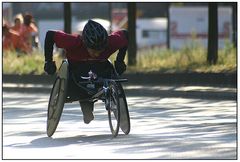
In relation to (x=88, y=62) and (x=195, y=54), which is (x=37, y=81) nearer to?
(x=195, y=54)

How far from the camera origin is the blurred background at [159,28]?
74.8 feet

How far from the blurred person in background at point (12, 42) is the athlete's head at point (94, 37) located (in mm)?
13810

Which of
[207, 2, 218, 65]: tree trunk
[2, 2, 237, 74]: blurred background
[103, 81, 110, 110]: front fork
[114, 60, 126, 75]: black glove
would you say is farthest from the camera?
[2, 2, 237, 74]: blurred background

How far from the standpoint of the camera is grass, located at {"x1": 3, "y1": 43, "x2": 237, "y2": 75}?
71.6 ft

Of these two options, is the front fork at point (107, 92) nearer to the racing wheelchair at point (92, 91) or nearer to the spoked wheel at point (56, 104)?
the racing wheelchair at point (92, 91)

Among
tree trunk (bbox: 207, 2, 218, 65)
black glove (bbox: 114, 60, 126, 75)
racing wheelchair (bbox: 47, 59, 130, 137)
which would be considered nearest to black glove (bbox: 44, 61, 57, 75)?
racing wheelchair (bbox: 47, 59, 130, 137)

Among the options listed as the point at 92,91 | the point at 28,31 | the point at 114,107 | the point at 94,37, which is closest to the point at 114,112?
the point at 114,107

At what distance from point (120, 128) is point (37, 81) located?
35.5 ft

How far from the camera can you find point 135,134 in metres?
11.5

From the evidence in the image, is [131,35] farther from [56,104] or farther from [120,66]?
[56,104]

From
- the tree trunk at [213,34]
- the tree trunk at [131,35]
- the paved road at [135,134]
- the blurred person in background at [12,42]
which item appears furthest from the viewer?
the blurred person in background at [12,42]

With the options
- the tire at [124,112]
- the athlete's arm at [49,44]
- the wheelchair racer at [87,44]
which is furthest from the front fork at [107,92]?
the athlete's arm at [49,44]

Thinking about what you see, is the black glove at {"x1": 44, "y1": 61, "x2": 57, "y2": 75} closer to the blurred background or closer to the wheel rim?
the wheel rim

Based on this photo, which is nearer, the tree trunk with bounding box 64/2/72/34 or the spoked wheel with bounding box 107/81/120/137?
the spoked wheel with bounding box 107/81/120/137
